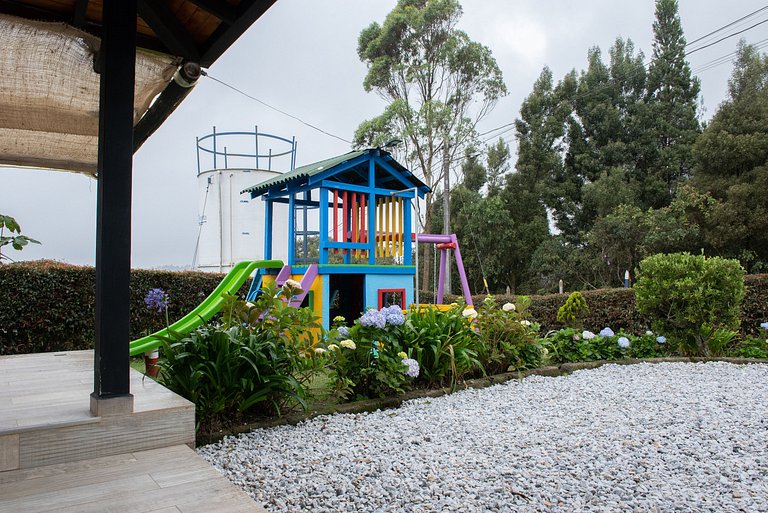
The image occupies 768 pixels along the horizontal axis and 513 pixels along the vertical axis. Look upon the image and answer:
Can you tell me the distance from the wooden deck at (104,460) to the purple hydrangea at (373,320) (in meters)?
1.32

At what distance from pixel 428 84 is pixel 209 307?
14571 mm

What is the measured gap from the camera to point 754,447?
7.82ft

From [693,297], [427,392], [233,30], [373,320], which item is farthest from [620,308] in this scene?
[233,30]

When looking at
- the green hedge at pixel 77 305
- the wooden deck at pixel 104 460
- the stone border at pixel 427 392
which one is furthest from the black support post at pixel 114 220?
the green hedge at pixel 77 305

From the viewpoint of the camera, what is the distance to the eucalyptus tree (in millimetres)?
16844

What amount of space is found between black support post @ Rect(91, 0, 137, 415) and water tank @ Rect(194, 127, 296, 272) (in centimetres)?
914

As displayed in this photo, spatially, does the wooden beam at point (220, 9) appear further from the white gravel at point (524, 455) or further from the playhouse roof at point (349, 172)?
the playhouse roof at point (349, 172)

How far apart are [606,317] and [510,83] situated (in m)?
13.0

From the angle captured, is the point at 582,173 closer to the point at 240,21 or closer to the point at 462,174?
the point at 462,174

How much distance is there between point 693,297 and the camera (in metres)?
4.73

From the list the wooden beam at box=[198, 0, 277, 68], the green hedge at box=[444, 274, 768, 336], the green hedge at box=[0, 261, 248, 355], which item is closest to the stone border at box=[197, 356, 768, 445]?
the green hedge at box=[444, 274, 768, 336]

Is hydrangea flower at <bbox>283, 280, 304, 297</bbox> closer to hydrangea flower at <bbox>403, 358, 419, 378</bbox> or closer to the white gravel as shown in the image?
the white gravel

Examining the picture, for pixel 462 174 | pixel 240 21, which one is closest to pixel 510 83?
pixel 462 174

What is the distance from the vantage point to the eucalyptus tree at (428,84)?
16844mm
